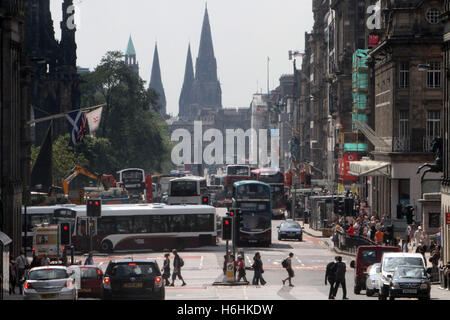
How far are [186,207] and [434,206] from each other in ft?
51.2

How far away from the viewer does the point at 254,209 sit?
228ft

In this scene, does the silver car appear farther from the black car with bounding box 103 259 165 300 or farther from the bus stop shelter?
the bus stop shelter

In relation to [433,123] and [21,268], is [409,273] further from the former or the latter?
[433,123]

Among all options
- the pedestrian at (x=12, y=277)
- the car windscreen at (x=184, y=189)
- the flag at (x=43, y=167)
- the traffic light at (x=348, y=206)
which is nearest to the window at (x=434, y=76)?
the traffic light at (x=348, y=206)

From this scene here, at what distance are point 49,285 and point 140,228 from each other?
104 ft

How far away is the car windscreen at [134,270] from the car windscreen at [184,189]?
4755cm

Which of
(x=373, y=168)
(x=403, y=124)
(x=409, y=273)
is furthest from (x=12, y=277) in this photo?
(x=373, y=168)

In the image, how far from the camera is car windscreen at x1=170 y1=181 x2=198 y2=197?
266 feet

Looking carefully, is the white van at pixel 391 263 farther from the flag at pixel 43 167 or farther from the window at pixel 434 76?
the window at pixel 434 76
